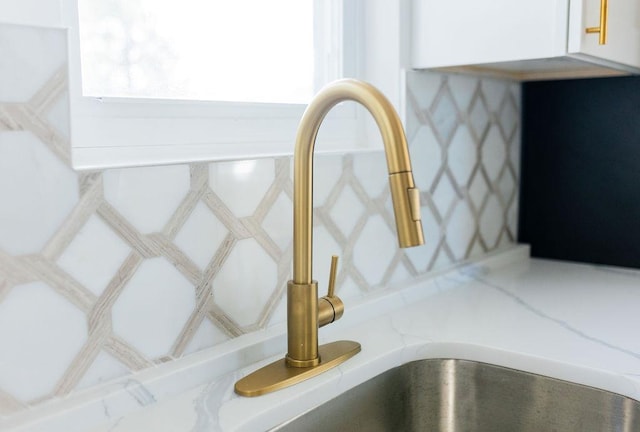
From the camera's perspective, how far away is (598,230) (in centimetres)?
162

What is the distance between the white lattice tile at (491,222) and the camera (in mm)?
1582

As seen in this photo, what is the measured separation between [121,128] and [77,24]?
15 cm

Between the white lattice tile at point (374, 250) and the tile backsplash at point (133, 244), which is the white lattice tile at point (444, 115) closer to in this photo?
the tile backsplash at point (133, 244)

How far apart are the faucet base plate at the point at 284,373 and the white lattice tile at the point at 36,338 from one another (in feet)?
0.72

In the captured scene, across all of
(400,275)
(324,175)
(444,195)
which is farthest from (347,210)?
(444,195)

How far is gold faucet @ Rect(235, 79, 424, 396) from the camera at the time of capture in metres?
0.76

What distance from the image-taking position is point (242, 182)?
954mm

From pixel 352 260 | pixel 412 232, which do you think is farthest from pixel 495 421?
pixel 412 232

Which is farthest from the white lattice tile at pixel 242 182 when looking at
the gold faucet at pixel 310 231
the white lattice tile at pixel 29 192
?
the white lattice tile at pixel 29 192

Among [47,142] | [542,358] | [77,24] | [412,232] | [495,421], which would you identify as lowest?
[495,421]

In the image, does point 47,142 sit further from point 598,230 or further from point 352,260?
point 598,230

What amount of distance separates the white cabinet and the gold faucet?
43cm

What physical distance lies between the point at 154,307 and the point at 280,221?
0.26m

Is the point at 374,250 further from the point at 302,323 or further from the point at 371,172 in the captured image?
the point at 302,323
